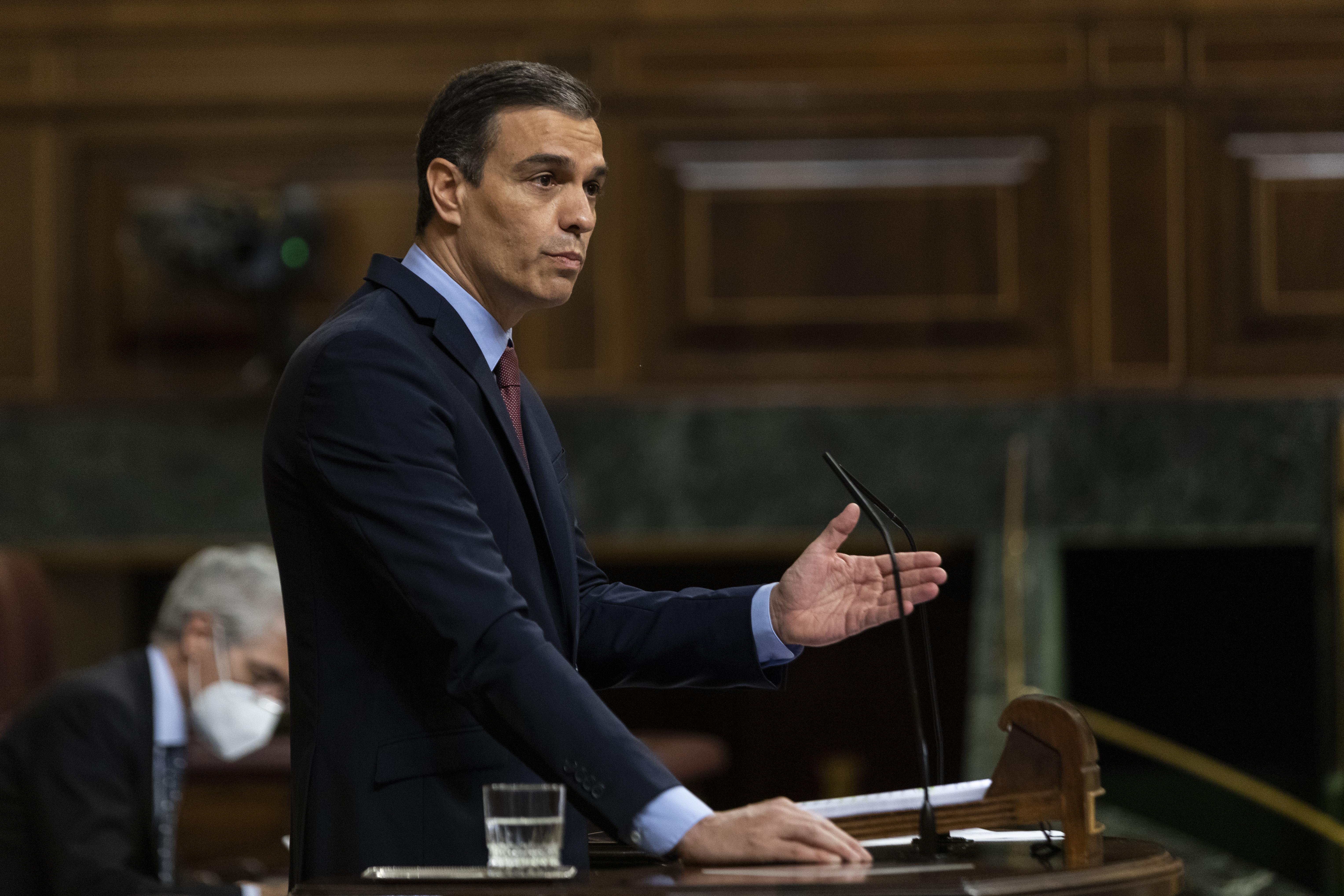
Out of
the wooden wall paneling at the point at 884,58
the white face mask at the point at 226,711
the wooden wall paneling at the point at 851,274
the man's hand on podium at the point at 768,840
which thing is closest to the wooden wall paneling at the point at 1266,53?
the wooden wall paneling at the point at 884,58

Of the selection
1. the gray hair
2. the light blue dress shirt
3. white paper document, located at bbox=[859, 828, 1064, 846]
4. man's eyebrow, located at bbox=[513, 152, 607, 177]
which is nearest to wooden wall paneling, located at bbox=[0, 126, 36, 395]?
the gray hair

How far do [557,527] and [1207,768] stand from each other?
11.9ft

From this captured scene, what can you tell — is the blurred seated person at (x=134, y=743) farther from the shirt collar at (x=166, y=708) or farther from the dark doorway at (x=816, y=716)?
the dark doorway at (x=816, y=716)

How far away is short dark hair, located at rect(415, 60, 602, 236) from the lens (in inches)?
66.7

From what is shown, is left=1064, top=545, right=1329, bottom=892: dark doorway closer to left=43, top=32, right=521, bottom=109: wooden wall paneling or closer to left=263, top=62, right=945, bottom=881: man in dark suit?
left=43, top=32, right=521, bottom=109: wooden wall paneling

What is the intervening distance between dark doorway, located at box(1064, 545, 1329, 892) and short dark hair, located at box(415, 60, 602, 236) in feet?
12.6

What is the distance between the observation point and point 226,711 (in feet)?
10.4

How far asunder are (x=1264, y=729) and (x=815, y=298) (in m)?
2.00

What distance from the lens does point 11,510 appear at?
4855 mm

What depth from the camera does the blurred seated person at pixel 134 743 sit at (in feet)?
8.91

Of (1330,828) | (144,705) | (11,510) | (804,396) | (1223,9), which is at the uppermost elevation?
(1223,9)

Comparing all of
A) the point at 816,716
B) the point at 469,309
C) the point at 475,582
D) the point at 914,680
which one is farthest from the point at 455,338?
the point at 816,716

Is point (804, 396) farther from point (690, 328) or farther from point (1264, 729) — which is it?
point (1264, 729)

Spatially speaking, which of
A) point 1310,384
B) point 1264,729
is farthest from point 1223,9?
point 1264,729
